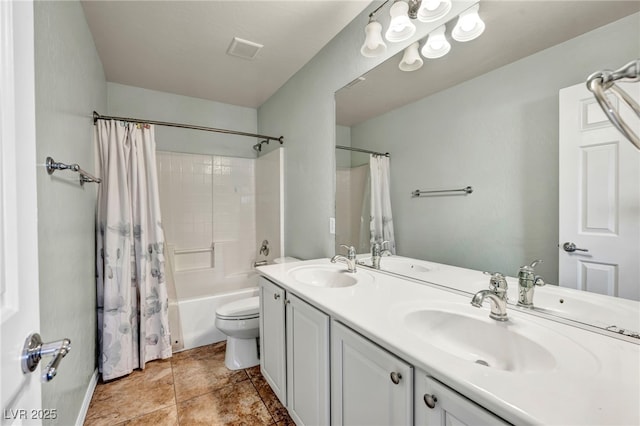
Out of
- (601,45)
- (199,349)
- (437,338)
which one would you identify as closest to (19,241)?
(437,338)

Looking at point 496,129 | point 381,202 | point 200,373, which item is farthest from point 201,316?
point 496,129

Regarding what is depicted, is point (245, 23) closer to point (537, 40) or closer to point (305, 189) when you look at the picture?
point (305, 189)

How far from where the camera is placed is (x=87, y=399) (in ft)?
5.38

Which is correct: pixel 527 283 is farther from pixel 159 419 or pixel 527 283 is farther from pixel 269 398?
pixel 159 419

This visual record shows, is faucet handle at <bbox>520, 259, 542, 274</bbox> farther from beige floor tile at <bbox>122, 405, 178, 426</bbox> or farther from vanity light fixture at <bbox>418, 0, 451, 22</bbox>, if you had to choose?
beige floor tile at <bbox>122, 405, 178, 426</bbox>

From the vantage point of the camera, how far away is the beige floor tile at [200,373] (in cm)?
181

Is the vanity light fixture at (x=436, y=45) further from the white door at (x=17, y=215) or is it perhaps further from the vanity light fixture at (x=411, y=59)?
the white door at (x=17, y=215)

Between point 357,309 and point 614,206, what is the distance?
840mm

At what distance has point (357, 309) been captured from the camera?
1.04m

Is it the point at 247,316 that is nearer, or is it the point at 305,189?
the point at 247,316

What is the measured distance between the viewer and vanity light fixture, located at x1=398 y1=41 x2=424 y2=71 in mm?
1407

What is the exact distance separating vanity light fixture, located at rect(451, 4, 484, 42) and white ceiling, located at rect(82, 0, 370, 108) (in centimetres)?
67

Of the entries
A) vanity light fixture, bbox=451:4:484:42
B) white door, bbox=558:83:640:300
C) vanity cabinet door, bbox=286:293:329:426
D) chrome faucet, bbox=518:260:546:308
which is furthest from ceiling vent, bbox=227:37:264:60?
chrome faucet, bbox=518:260:546:308

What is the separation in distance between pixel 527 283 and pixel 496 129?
0.59 metres
